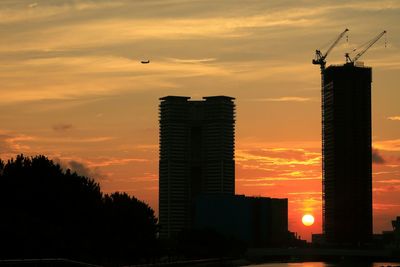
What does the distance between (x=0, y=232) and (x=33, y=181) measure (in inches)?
1570

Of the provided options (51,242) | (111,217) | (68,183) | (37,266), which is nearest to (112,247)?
(111,217)

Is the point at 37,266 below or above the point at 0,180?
below

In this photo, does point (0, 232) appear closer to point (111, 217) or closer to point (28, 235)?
point (28, 235)

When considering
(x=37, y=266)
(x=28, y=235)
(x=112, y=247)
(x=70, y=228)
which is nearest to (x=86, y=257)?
(x=70, y=228)

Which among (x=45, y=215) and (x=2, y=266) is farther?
(x=45, y=215)

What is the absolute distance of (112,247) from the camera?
621ft

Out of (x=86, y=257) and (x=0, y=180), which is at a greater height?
(x=0, y=180)

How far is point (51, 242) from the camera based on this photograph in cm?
14038

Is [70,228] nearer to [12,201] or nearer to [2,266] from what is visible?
[12,201]

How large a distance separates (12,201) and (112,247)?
30.3m

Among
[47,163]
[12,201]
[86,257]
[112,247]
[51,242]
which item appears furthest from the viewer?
[112,247]

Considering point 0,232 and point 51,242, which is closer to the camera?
point 0,232

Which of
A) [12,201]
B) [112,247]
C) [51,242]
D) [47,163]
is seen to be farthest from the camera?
[112,247]

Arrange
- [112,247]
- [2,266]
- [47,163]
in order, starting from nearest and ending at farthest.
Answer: [2,266] < [47,163] < [112,247]
